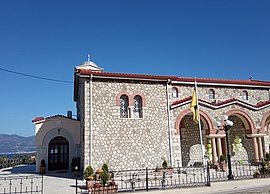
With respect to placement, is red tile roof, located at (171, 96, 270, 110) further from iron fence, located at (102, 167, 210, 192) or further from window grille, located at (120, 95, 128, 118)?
iron fence, located at (102, 167, 210, 192)

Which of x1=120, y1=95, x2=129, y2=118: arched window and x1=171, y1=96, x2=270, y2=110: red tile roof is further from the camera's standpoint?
x1=171, y1=96, x2=270, y2=110: red tile roof

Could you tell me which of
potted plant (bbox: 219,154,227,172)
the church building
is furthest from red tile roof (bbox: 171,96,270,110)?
potted plant (bbox: 219,154,227,172)

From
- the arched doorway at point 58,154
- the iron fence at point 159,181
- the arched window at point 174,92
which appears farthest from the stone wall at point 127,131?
the arched doorway at point 58,154

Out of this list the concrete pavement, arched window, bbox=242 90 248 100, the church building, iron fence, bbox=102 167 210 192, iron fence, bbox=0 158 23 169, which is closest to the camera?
the concrete pavement

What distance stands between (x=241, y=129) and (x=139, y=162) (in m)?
10.0

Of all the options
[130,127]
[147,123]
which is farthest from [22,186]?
[147,123]

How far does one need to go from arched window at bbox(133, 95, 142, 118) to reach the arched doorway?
638 centimetres

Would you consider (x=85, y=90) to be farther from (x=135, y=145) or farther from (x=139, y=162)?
(x=139, y=162)

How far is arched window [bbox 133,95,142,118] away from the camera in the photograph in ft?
51.0

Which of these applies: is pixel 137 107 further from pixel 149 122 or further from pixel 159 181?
pixel 159 181

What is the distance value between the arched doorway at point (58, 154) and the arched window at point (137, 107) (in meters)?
6.38

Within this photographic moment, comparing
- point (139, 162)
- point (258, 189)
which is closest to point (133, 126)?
point (139, 162)

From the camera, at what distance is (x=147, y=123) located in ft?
50.5

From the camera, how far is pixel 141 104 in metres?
15.6
